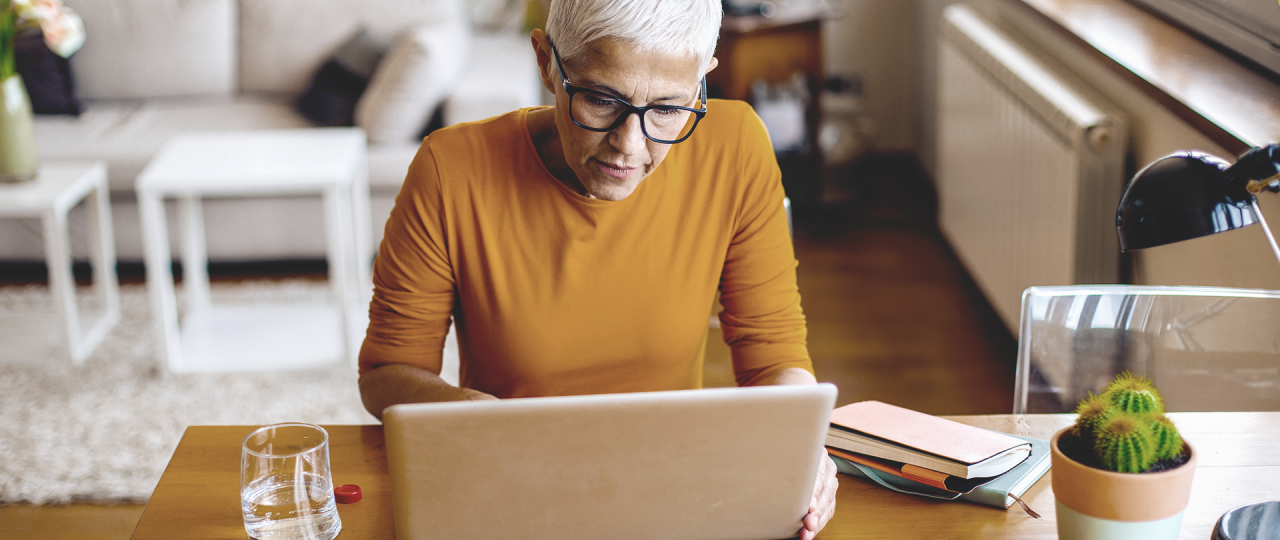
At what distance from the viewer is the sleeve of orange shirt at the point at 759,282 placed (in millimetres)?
1224

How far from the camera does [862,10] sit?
4.31 meters

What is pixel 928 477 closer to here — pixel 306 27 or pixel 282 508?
pixel 282 508

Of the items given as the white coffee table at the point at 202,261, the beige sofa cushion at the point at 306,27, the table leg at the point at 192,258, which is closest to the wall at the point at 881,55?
the beige sofa cushion at the point at 306,27

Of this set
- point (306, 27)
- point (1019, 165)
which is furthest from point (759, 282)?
point (306, 27)

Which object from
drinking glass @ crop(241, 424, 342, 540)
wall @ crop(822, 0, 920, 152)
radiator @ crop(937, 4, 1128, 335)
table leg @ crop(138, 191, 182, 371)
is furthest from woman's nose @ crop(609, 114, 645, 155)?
wall @ crop(822, 0, 920, 152)

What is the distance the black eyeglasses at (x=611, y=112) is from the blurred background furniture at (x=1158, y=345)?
18.9 inches

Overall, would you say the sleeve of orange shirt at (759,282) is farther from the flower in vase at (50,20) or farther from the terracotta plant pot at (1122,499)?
the flower in vase at (50,20)

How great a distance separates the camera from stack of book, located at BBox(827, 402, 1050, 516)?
948 mm

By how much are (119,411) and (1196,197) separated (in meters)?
2.36

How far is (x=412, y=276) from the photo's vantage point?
3.80 ft

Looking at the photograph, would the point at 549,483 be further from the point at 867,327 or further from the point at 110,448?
the point at 867,327

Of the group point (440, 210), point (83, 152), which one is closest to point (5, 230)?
point (83, 152)

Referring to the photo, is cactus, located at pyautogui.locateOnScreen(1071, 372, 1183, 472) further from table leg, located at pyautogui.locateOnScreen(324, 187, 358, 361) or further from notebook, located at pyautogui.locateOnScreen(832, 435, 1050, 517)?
table leg, located at pyautogui.locateOnScreen(324, 187, 358, 361)

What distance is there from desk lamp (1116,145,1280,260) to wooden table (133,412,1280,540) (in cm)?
27
